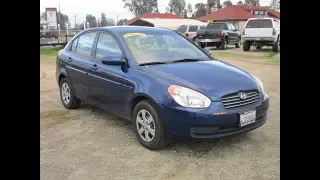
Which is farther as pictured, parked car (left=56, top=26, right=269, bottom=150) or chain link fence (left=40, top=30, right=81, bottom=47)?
chain link fence (left=40, top=30, right=81, bottom=47)

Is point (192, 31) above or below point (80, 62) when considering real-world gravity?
above

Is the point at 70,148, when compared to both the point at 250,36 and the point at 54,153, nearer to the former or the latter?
the point at 54,153

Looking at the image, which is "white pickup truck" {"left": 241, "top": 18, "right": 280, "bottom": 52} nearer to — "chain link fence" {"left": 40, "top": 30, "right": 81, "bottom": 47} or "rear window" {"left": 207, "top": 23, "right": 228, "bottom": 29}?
"rear window" {"left": 207, "top": 23, "right": 228, "bottom": 29}

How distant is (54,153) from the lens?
13.1ft

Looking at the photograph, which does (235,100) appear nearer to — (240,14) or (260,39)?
(260,39)

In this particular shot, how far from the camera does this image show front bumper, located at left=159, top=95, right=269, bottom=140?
11.6 ft

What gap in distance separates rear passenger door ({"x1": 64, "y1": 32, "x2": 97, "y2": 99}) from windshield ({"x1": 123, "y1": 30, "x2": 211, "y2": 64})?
0.83 meters

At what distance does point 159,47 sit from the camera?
4.64 meters

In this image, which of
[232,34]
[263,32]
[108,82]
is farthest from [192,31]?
[108,82]

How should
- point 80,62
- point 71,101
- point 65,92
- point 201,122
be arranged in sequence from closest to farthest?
1. point 201,122
2. point 80,62
3. point 71,101
4. point 65,92

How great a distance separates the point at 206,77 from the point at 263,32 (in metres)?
14.3

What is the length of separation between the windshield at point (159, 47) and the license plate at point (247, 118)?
1.23 metres

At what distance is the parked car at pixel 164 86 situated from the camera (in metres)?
3.59

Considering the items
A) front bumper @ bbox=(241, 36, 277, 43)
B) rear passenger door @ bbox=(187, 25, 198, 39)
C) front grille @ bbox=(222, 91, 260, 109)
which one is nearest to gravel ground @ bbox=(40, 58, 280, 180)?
front grille @ bbox=(222, 91, 260, 109)
